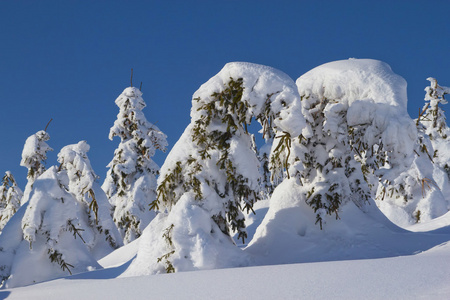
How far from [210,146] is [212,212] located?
154 cm

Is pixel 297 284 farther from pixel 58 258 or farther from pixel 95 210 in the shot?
pixel 95 210

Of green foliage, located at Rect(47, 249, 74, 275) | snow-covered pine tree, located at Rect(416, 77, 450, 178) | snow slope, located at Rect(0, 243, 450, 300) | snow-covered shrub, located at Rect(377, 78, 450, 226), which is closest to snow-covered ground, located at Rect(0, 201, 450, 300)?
snow slope, located at Rect(0, 243, 450, 300)

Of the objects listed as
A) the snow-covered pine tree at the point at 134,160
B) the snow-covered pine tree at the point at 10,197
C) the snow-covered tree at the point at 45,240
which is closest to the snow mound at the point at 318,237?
the snow-covered tree at the point at 45,240

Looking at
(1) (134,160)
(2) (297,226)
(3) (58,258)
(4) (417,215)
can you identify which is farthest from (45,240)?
(4) (417,215)

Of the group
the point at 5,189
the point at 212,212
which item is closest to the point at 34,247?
the point at 212,212

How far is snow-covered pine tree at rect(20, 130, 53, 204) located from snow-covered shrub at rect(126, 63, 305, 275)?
585 inches

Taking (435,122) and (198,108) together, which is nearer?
(198,108)

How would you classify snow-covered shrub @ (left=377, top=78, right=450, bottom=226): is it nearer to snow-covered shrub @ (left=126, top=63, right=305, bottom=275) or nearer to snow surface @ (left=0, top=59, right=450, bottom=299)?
snow surface @ (left=0, top=59, right=450, bottom=299)

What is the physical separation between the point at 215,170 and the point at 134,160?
14.0 m

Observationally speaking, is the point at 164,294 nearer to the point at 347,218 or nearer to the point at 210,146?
the point at 210,146

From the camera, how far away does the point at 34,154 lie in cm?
2302

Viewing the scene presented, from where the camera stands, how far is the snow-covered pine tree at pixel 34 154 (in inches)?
897

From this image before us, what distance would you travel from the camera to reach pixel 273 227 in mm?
10945

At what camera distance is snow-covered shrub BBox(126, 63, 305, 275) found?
912 cm
